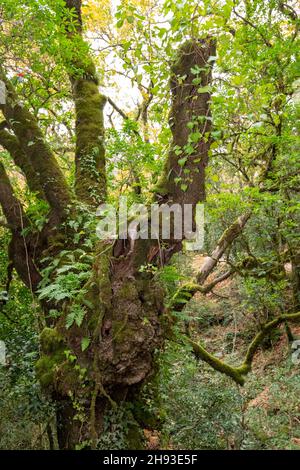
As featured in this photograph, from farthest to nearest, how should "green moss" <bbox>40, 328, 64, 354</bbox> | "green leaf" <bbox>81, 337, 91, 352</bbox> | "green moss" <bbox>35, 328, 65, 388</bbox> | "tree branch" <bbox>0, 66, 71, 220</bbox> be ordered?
"tree branch" <bbox>0, 66, 71, 220</bbox> → "green moss" <bbox>40, 328, 64, 354</bbox> → "green moss" <bbox>35, 328, 65, 388</bbox> → "green leaf" <bbox>81, 337, 91, 352</bbox>

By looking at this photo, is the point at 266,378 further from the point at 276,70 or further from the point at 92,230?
the point at 276,70

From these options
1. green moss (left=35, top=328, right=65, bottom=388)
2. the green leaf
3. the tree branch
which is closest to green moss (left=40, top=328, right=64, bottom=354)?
green moss (left=35, top=328, right=65, bottom=388)

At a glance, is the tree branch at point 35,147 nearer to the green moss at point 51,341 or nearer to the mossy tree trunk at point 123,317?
the mossy tree trunk at point 123,317

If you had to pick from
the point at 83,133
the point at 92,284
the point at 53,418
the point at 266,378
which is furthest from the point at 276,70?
the point at 53,418

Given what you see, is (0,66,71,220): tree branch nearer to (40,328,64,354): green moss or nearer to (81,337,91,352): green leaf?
(40,328,64,354): green moss

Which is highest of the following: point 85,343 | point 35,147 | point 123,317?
point 35,147

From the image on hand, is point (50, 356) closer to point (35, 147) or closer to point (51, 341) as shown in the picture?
point (51, 341)

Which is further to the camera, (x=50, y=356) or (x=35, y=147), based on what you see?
(x=35, y=147)

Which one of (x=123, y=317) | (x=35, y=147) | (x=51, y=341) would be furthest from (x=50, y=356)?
(x=35, y=147)

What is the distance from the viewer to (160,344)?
13.9 feet

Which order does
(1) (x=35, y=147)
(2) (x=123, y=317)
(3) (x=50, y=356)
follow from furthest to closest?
(1) (x=35, y=147) → (3) (x=50, y=356) → (2) (x=123, y=317)

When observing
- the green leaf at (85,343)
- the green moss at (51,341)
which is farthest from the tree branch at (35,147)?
the green leaf at (85,343)

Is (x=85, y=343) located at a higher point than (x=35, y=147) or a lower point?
lower

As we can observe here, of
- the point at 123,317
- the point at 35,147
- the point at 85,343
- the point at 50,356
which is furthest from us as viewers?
the point at 35,147
